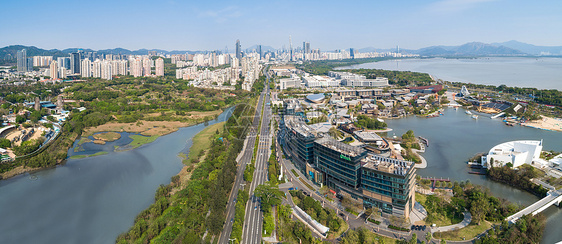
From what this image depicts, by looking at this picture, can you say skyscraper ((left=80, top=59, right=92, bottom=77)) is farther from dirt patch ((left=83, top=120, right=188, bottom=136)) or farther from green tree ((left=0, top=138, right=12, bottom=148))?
green tree ((left=0, top=138, right=12, bottom=148))

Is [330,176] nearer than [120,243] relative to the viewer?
No

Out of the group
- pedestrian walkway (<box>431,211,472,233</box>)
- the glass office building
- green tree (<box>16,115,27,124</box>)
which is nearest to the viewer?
pedestrian walkway (<box>431,211,472,233</box>)

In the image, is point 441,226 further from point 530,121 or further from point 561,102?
point 561,102

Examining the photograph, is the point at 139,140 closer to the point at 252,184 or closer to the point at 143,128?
the point at 143,128

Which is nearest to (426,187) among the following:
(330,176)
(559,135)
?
(330,176)

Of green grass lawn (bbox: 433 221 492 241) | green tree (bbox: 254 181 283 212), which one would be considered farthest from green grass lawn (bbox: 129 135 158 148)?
green grass lawn (bbox: 433 221 492 241)

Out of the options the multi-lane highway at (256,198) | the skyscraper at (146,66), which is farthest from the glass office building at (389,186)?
the skyscraper at (146,66)
